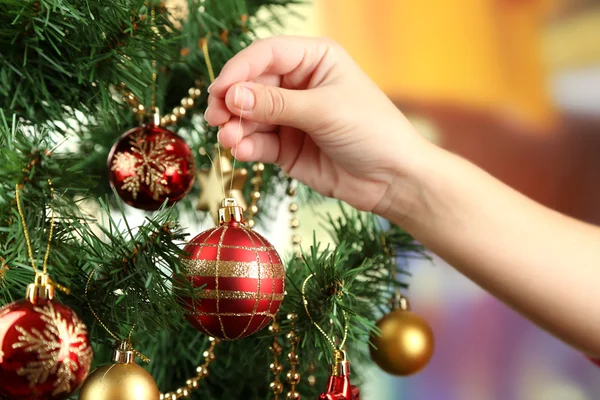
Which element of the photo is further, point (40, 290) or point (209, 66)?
point (209, 66)

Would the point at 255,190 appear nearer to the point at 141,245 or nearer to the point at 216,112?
the point at 216,112

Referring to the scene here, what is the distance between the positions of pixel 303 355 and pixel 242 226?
0.20m

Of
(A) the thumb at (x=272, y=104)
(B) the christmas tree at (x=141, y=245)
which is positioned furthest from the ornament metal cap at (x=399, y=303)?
(A) the thumb at (x=272, y=104)

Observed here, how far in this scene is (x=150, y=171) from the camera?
2.02 feet

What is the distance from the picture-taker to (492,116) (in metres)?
1.54

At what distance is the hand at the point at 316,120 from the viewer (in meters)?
0.57

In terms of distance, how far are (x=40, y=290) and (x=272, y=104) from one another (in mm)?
270

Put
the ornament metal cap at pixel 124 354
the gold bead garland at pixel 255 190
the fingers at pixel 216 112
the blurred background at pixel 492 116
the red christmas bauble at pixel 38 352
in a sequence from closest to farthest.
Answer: the red christmas bauble at pixel 38 352 → the ornament metal cap at pixel 124 354 → the fingers at pixel 216 112 → the gold bead garland at pixel 255 190 → the blurred background at pixel 492 116

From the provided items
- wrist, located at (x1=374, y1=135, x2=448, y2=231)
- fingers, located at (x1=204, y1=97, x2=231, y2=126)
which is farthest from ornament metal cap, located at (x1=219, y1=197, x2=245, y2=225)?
wrist, located at (x1=374, y1=135, x2=448, y2=231)

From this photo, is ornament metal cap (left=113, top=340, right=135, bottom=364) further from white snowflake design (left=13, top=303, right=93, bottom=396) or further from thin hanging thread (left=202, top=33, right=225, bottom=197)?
thin hanging thread (left=202, top=33, right=225, bottom=197)

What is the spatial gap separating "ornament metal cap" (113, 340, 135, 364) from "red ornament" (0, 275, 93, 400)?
75mm

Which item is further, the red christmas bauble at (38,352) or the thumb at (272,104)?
the thumb at (272,104)

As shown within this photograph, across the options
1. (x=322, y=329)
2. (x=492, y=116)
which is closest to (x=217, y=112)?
(x=322, y=329)

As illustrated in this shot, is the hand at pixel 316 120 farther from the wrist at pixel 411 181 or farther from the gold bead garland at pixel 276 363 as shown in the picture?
the gold bead garland at pixel 276 363
